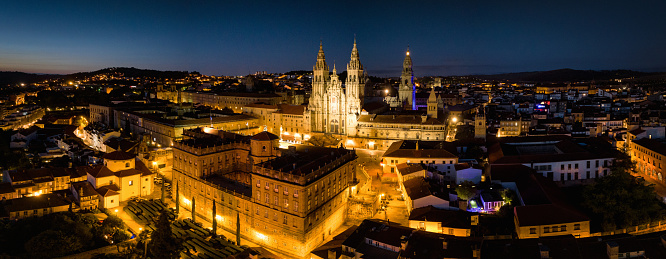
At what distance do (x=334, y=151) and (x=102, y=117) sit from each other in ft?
197

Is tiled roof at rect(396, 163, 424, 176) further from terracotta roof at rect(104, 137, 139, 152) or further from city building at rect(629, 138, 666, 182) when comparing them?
terracotta roof at rect(104, 137, 139, 152)

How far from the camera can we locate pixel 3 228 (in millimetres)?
30891

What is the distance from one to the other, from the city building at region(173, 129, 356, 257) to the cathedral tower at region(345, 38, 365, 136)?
808 inches

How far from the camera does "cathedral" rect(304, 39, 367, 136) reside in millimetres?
61688

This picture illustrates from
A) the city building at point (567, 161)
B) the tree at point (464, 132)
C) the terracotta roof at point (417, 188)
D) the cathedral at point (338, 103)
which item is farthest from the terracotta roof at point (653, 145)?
the cathedral at point (338, 103)

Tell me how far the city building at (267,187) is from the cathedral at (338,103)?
21.4 metres

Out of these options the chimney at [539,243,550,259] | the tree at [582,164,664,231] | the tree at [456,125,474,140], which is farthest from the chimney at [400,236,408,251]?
the tree at [456,125,474,140]

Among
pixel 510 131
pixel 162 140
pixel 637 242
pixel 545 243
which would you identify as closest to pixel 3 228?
pixel 162 140

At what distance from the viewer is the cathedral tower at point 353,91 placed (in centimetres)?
6106

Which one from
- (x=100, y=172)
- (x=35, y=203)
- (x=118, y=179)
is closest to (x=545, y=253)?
(x=118, y=179)

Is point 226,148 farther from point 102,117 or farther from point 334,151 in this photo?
point 102,117

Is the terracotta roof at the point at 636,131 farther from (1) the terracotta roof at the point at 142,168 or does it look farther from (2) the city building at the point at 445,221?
(1) the terracotta roof at the point at 142,168

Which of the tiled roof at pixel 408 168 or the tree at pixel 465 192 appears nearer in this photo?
the tree at pixel 465 192

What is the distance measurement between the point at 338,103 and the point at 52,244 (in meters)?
41.0
